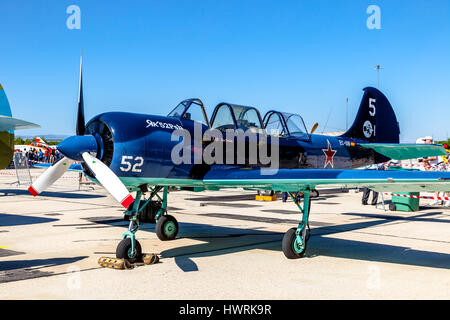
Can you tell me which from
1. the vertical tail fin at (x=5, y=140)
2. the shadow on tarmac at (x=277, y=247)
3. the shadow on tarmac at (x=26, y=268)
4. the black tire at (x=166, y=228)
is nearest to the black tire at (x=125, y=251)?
the shadow on tarmac at (x=277, y=247)

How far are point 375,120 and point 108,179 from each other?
31.5ft

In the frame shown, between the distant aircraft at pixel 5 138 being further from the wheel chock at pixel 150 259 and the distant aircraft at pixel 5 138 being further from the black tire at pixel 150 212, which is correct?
the wheel chock at pixel 150 259

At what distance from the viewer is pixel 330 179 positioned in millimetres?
6871

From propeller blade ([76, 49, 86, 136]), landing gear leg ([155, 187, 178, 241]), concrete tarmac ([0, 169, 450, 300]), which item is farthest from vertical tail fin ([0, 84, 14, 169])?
propeller blade ([76, 49, 86, 136])

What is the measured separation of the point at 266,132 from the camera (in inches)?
362

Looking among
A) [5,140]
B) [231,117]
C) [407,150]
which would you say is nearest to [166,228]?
[231,117]

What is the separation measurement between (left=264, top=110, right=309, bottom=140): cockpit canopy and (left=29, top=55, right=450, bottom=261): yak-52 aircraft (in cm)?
2

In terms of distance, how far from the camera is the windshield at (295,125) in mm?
9773

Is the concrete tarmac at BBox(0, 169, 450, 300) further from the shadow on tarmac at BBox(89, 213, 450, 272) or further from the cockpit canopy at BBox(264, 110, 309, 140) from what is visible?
the cockpit canopy at BBox(264, 110, 309, 140)

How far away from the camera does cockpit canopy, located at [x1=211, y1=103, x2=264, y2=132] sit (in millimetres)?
8484

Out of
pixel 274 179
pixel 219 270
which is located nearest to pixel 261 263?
pixel 219 270

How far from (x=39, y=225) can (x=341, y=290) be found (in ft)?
27.6

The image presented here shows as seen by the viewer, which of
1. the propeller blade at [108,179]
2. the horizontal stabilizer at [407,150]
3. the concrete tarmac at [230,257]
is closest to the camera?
the concrete tarmac at [230,257]
